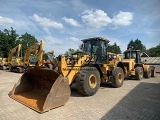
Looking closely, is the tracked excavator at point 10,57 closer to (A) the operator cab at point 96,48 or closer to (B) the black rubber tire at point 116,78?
(A) the operator cab at point 96,48

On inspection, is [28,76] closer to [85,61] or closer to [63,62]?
[63,62]

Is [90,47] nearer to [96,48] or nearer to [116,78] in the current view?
[96,48]

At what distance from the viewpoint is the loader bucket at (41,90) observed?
602 cm

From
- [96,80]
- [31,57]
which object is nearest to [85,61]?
[96,80]

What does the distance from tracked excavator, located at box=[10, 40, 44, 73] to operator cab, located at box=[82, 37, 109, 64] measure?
27.1 ft

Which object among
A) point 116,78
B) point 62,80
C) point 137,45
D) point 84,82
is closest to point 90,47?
point 116,78

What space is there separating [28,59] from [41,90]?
13.2 m

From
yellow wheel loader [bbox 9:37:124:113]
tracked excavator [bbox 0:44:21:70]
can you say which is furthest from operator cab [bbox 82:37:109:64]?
tracked excavator [bbox 0:44:21:70]

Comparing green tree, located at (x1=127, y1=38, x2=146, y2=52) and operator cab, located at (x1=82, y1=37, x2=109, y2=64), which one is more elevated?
green tree, located at (x1=127, y1=38, x2=146, y2=52)

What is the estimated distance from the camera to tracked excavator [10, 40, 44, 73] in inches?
695

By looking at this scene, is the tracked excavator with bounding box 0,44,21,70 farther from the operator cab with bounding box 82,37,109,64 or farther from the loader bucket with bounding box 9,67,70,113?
the loader bucket with bounding box 9,67,70,113

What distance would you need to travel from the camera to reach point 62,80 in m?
6.31

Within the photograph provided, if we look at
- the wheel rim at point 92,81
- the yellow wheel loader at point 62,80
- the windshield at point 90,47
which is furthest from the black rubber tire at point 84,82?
the windshield at point 90,47

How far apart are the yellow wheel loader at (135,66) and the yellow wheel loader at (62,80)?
3.68 m
